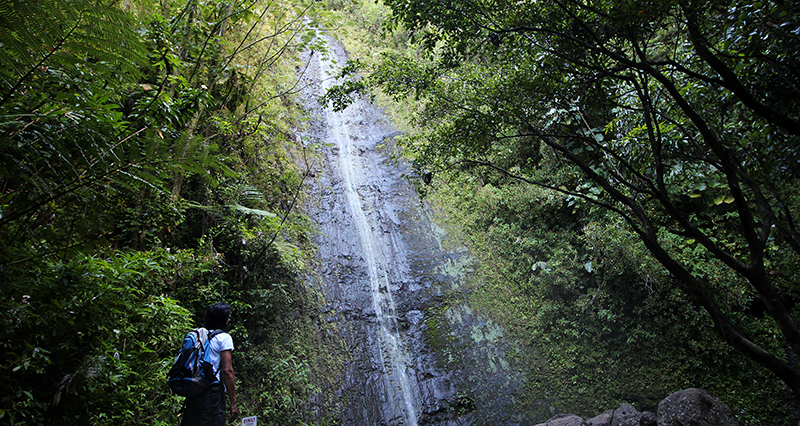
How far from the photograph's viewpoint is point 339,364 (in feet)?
22.8

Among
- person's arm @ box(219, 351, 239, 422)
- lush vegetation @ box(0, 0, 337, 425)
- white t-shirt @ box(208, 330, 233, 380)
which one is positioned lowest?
person's arm @ box(219, 351, 239, 422)

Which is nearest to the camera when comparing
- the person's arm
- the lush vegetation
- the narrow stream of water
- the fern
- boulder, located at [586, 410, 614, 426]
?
the fern

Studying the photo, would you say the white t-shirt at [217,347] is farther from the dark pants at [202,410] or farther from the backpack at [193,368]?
the dark pants at [202,410]

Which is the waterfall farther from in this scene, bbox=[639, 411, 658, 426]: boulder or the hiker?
the hiker

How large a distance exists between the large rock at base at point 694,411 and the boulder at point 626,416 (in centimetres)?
31

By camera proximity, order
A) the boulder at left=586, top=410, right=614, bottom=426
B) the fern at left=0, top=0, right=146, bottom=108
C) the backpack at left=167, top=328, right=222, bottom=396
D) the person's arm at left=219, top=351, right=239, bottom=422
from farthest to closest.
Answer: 1. the boulder at left=586, top=410, right=614, bottom=426
2. the person's arm at left=219, top=351, right=239, bottom=422
3. the backpack at left=167, top=328, right=222, bottom=396
4. the fern at left=0, top=0, right=146, bottom=108

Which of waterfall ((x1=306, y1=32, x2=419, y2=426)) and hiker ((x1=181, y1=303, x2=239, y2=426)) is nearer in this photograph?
hiker ((x1=181, y1=303, x2=239, y2=426))

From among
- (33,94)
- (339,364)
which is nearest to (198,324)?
(339,364)

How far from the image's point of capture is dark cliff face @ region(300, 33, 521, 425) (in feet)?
21.3

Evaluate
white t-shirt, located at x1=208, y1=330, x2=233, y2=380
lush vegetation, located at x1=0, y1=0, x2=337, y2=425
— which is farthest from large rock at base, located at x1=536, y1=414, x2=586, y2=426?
white t-shirt, located at x1=208, y1=330, x2=233, y2=380

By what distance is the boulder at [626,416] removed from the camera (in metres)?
5.24

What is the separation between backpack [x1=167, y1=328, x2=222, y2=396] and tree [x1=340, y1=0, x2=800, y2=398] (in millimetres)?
3945

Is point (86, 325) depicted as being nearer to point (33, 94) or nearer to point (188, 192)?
point (33, 94)

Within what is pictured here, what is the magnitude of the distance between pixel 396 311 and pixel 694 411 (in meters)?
5.19
